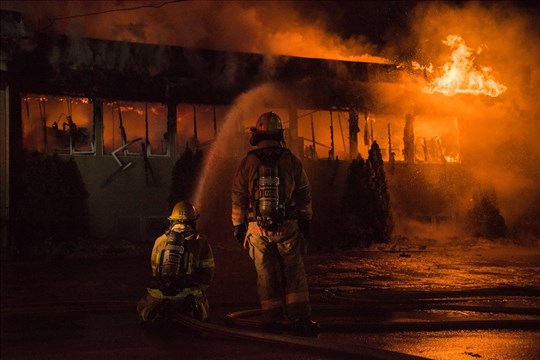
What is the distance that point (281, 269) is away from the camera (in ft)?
17.6

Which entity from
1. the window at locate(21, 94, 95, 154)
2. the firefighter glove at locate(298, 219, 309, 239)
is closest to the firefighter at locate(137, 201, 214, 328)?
the firefighter glove at locate(298, 219, 309, 239)

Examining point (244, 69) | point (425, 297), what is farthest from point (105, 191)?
point (425, 297)

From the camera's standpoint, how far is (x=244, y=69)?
21.8 m

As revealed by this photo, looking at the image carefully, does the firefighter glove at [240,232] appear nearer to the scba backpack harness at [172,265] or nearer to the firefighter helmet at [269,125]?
the scba backpack harness at [172,265]

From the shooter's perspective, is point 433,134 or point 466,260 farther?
point 433,134

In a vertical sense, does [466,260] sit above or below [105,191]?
below

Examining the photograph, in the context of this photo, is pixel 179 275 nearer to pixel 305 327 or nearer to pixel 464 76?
pixel 305 327

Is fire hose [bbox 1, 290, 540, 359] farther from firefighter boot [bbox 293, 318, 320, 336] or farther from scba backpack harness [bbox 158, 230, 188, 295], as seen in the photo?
scba backpack harness [bbox 158, 230, 188, 295]

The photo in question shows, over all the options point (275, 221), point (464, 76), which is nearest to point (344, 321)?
point (275, 221)

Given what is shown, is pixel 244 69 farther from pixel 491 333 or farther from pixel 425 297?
pixel 491 333

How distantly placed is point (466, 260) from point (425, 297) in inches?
292

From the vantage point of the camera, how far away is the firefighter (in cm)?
555

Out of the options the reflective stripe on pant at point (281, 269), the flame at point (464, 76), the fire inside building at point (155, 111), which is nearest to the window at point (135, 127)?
the fire inside building at point (155, 111)

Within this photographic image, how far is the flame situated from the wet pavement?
829 cm
